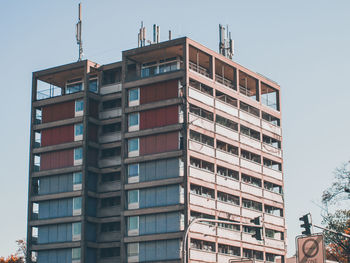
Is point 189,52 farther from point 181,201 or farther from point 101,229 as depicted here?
point 101,229

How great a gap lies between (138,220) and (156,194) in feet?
11.2

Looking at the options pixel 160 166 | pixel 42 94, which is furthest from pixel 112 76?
pixel 160 166

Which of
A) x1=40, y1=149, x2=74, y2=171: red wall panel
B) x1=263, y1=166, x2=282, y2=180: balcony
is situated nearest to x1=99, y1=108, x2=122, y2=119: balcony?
x1=40, y1=149, x2=74, y2=171: red wall panel

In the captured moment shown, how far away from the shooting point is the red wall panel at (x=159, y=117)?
75938 mm

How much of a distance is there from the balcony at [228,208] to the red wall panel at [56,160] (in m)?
18.0

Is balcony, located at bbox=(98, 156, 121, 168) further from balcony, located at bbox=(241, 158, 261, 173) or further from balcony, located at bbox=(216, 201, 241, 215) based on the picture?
balcony, located at bbox=(241, 158, 261, 173)

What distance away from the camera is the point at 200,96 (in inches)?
3044

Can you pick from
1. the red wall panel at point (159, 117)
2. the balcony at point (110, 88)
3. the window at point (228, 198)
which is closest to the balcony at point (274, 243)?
the window at point (228, 198)

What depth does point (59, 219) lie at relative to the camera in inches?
3194

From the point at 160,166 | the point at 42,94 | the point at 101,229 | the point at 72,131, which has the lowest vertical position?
the point at 101,229

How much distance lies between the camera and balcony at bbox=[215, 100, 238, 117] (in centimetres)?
A: 8022

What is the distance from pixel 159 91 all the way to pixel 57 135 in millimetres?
14844

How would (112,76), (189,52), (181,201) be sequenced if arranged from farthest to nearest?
(112,76), (189,52), (181,201)

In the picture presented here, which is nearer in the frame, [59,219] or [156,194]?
[156,194]
